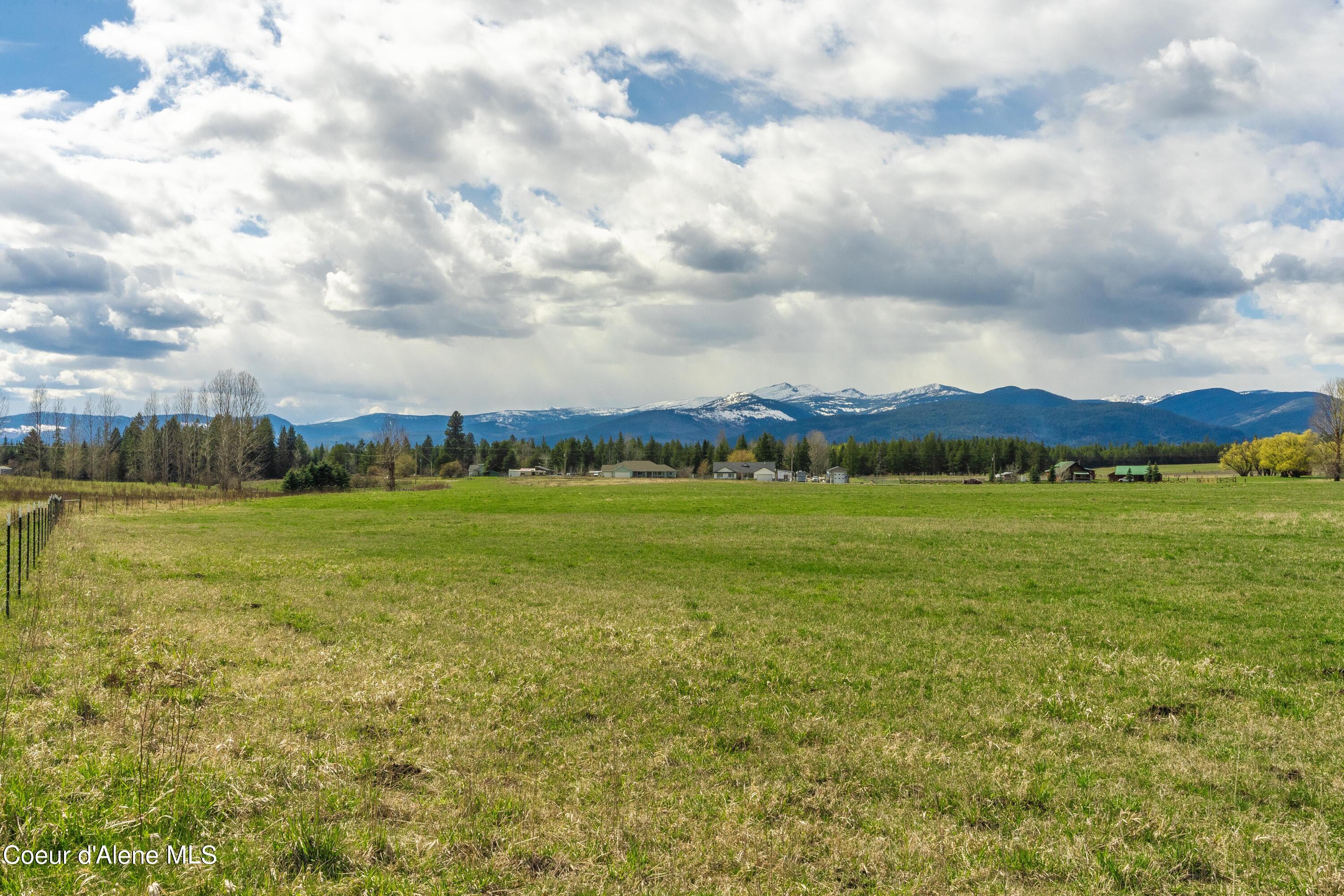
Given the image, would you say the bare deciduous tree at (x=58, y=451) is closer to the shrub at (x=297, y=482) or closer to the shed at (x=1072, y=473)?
the shrub at (x=297, y=482)

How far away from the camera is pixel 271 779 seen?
8.16 metres

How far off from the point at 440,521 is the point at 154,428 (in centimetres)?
14763

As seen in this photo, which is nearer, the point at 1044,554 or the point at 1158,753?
the point at 1158,753

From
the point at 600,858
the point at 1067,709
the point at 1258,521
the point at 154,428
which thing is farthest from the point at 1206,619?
the point at 154,428

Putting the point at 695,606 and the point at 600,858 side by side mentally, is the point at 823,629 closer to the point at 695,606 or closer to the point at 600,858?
the point at 695,606

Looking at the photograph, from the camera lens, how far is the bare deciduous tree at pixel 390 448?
13794cm

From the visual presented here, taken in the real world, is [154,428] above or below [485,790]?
above

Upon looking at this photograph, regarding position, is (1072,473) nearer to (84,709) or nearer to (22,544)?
(22,544)

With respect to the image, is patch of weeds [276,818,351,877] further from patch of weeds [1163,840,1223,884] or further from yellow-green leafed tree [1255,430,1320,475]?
yellow-green leafed tree [1255,430,1320,475]

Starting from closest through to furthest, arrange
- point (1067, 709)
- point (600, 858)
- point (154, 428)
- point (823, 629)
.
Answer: point (600, 858)
point (1067, 709)
point (823, 629)
point (154, 428)

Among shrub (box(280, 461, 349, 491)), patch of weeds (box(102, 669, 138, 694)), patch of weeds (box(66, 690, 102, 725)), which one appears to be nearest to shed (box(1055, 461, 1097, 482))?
shrub (box(280, 461, 349, 491))

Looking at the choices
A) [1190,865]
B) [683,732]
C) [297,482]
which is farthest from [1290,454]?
[297,482]

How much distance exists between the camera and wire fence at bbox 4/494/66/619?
17.2 metres

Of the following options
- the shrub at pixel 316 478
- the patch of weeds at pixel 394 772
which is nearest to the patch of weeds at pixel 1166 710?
the patch of weeds at pixel 394 772
